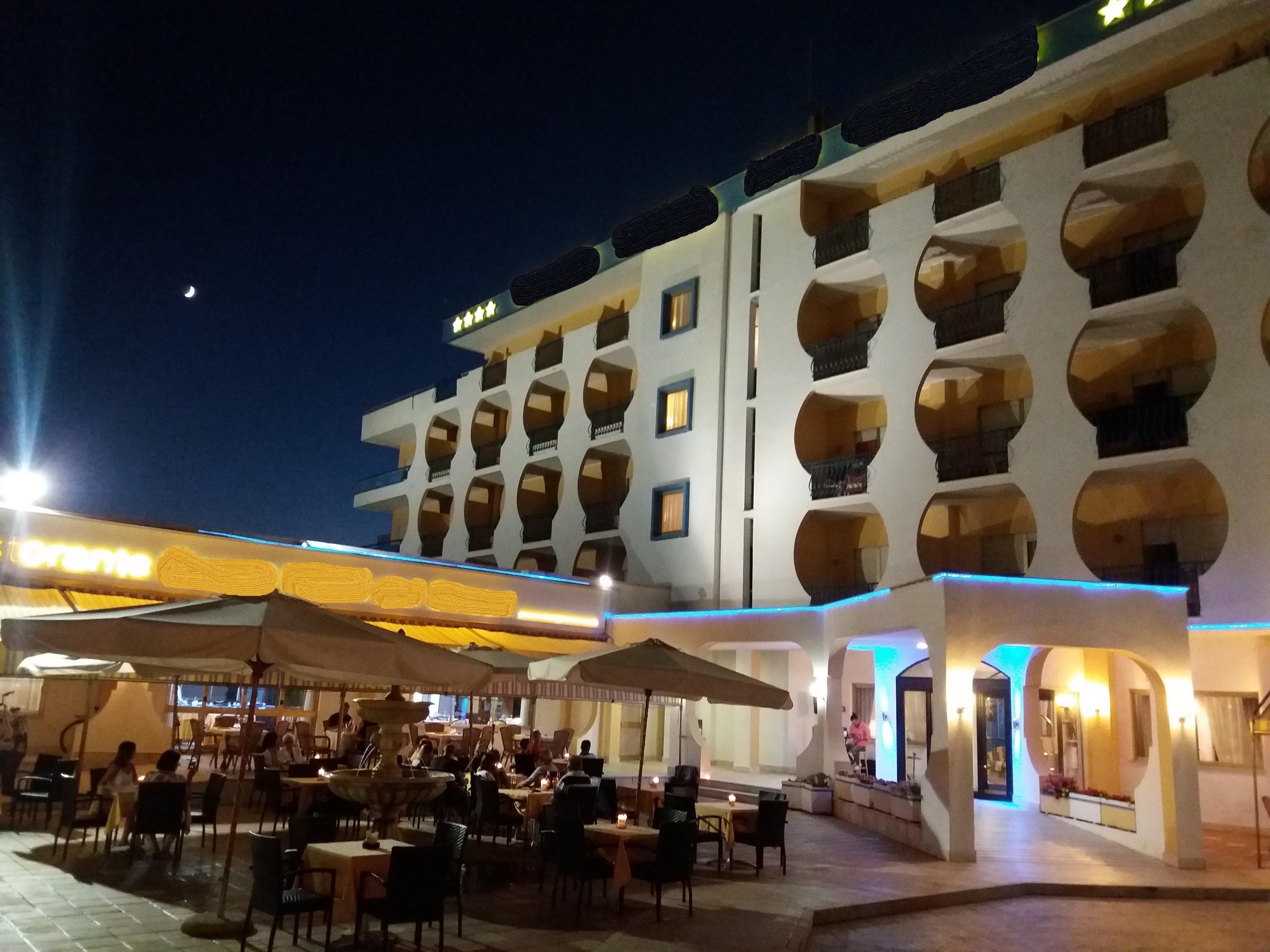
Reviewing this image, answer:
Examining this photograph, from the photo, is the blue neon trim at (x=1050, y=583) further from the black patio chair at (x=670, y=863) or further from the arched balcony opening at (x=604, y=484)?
the arched balcony opening at (x=604, y=484)

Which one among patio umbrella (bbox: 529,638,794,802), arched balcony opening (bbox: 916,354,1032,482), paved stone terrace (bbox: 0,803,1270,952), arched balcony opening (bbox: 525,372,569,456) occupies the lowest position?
paved stone terrace (bbox: 0,803,1270,952)

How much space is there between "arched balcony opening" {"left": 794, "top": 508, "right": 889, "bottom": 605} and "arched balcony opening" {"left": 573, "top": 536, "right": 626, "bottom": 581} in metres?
5.77

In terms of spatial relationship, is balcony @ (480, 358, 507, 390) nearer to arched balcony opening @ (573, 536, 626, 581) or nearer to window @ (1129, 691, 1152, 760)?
arched balcony opening @ (573, 536, 626, 581)

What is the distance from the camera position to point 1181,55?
18.4 m

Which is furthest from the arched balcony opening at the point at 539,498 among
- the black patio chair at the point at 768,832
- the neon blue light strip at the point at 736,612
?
the black patio chair at the point at 768,832

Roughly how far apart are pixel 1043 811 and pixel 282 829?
13672mm

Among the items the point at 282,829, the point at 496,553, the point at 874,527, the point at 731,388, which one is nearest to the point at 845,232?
the point at 731,388

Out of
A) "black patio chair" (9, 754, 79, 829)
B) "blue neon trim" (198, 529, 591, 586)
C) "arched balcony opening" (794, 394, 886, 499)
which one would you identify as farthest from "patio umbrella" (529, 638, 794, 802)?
"arched balcony opening" (794, 394, 886, 499)

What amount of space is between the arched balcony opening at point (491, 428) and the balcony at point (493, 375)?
1.26ft

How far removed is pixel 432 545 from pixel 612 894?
1077 inches

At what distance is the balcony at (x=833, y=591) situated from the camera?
22344 millimetres

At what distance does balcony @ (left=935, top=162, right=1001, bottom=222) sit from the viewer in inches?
801

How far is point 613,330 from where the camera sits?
94.7ft

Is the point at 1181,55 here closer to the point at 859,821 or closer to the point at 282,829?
the point at 859,821
